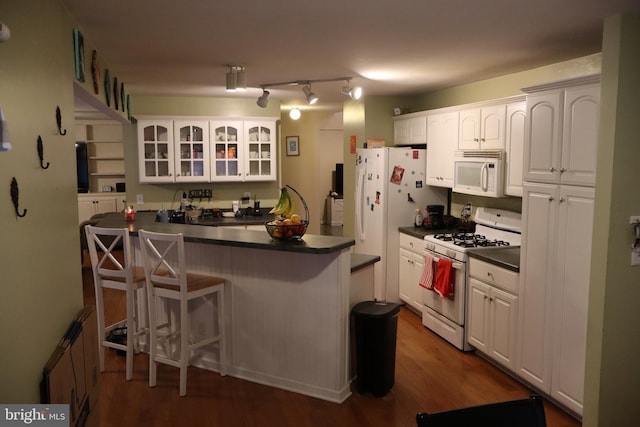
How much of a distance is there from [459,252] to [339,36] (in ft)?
6.78

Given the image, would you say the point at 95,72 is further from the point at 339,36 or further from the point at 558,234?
the point at 558,234

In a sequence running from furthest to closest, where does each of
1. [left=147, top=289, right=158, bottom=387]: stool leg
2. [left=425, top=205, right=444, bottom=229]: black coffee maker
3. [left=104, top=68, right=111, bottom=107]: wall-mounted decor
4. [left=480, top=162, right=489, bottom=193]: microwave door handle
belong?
1. [left=425, top=205, right=444, bottom=229]: black coffee maker
2. [left=480, top=162, right=489, bottom=193]: microwave door handle
3. [left=104, top=68, right=111, bottom=107]: wall-mounted decor
4. [left=147, top=289, right=158, bottom=387]: stool leg

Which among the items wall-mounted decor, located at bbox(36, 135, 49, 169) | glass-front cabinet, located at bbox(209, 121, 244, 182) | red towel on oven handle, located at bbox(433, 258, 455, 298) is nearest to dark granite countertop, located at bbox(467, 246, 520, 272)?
red towel on oven handle, located at bbox(433, 258, 455, 298)

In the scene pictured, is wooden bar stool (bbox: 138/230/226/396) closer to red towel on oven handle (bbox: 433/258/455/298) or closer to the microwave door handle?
red towel on oven handle (bbox: 433/258/455/298)

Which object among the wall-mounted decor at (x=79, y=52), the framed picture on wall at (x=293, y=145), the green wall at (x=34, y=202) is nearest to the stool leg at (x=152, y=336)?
the green wall at (x=34, y=202)

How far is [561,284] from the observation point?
132 inches

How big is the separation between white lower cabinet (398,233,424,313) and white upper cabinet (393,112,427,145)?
42.9 inches

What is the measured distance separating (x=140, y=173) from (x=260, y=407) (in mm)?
3867

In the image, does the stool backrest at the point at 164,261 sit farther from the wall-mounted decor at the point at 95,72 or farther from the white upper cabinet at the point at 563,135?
the white upper cabinet at the point at 563,135

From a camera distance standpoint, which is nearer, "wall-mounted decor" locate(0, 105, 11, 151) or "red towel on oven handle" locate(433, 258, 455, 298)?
"wall-mounted decor" locate(0, 105, 11, 151)

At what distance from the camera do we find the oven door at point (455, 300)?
4418 mm

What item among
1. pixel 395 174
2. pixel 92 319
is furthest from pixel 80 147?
pixel 92 319

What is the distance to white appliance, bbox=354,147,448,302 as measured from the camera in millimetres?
5703

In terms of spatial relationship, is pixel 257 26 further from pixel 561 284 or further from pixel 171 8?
pixel 561 284
